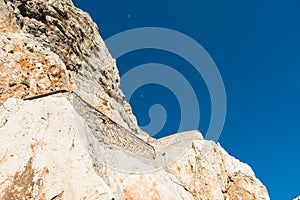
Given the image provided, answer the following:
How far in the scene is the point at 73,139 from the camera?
13.4 m

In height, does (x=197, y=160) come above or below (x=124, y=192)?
above

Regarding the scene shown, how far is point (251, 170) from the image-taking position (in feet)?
142

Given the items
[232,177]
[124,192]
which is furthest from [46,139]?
[232,177]

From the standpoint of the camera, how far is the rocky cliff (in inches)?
480

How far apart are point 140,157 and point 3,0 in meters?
18.1

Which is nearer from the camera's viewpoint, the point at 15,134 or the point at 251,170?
the point at 15,134

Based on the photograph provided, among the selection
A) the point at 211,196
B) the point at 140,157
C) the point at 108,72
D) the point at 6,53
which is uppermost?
the point at 108,72

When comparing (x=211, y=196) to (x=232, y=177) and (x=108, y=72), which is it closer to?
(x=232, y=177)

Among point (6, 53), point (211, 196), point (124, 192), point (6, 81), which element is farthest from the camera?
point (211, 196)

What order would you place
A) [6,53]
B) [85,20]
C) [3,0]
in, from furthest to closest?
[85,20] → [3,0] → [6,53]

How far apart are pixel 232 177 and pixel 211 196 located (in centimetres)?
665

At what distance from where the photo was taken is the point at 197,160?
113 ft

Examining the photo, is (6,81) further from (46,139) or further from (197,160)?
(197,160)

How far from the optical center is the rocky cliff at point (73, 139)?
480 inches
